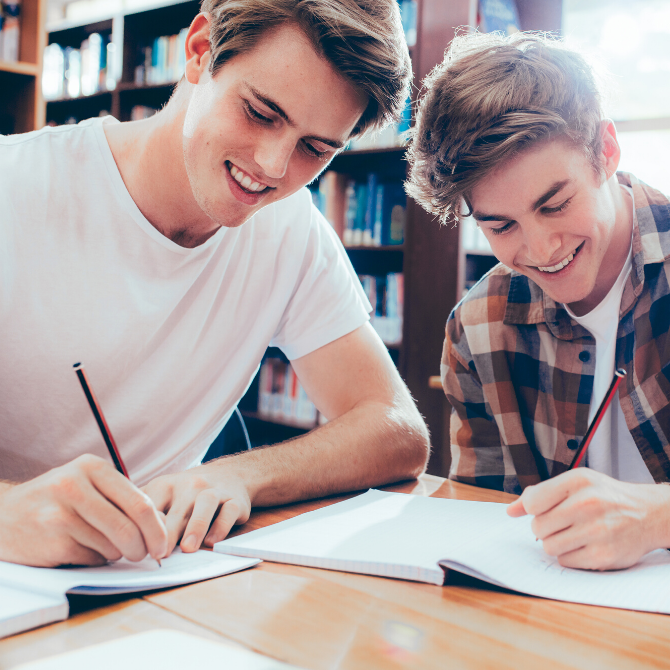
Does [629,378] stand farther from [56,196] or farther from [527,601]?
[56,196]

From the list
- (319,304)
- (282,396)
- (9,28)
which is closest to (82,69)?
(9,28)

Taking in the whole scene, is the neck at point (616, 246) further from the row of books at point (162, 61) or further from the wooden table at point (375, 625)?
the row of books at point (162, 61)

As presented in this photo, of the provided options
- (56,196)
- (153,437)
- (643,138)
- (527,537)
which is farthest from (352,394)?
(643,138)

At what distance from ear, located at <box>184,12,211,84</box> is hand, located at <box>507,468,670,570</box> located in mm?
870

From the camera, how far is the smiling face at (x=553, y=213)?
105cm

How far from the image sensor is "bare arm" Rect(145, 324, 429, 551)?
736 millimetres

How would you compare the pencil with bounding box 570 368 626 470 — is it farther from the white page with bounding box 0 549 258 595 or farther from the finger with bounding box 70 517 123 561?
the finger with bounding box 70 517 123 561

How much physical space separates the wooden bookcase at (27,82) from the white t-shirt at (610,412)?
1786 mm

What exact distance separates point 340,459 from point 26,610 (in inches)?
21.1

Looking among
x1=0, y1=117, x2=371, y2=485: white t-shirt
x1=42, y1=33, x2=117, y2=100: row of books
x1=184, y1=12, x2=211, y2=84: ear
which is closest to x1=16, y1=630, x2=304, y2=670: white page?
x1=0, y1=117, x2=371, y2=485: white t-shirt

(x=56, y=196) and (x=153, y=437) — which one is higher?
(x=56, y=196)

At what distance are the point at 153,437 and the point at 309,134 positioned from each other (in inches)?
24.1

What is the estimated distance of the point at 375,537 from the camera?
697 millimetres

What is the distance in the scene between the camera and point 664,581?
612 millimetres
